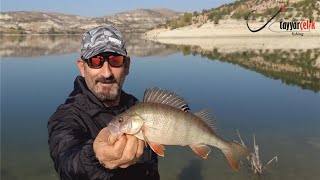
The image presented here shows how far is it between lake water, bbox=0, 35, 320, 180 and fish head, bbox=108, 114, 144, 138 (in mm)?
8406

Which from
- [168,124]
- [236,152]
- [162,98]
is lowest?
[236,152]

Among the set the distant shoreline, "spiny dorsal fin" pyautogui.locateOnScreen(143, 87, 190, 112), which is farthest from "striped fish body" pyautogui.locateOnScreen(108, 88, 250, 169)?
the distant shoreline

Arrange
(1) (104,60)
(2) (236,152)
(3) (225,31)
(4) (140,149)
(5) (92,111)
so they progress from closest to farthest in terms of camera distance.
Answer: (4) (140,149) < (2) (236,152) < (5) (92,111) < (1) (104,60) < (3) (225,31)

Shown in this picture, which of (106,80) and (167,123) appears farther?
(106,80)

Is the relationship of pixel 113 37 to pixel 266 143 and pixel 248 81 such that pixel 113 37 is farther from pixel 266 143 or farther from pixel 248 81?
pixel 248 81

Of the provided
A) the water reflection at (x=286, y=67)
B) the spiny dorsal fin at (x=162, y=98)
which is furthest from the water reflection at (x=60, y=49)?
the spiny dorsal fin at (x=162, y=98)

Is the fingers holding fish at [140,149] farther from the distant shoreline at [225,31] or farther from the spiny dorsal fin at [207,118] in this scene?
the distant shoreline at [225,31]

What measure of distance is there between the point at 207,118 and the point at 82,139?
Answer: 134 cm

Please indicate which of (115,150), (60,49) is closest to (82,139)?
(115,150)

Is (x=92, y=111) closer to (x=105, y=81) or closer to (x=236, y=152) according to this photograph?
(x=105, y=81)

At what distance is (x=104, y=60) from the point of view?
5.18m

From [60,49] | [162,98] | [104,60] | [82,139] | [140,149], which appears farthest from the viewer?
[60,49]

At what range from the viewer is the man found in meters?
3.80

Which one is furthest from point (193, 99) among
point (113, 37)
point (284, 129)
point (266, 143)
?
point (113, 37)
